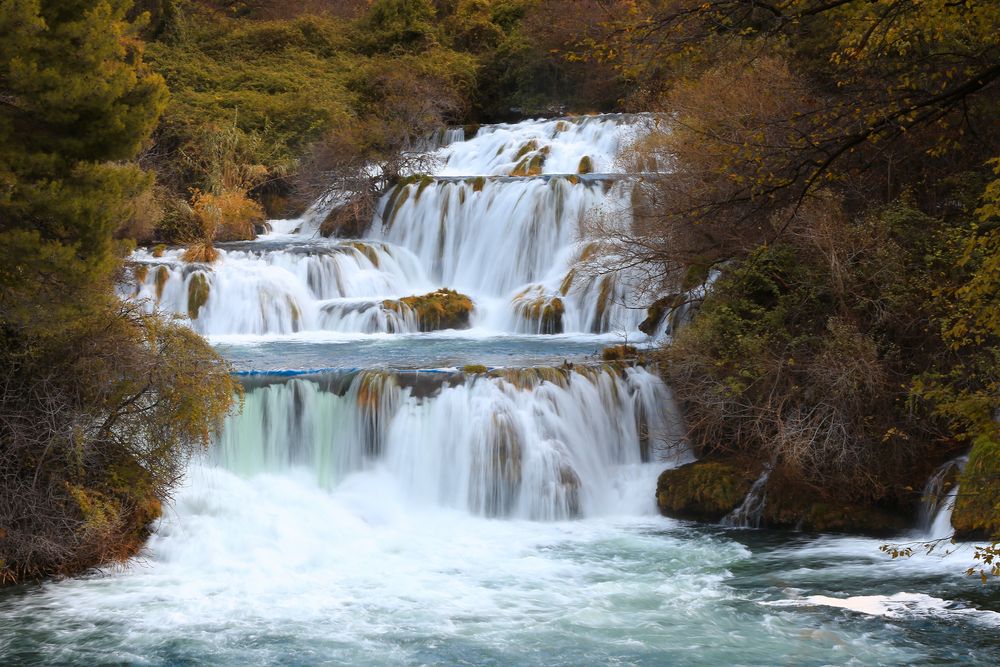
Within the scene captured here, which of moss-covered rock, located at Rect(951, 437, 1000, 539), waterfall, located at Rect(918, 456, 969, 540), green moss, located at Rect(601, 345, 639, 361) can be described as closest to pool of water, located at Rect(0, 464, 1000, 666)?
moss-covered rock, located at Rect(951, 437, 1000, 539)

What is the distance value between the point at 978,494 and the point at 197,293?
15147 mm

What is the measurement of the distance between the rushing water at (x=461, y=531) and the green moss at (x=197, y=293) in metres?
0.04

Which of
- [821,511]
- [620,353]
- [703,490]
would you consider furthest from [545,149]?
[821,511]

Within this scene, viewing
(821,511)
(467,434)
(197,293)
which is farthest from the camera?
(197,293)

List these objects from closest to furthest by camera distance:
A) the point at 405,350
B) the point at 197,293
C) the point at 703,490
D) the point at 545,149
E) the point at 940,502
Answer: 1. the point at 940,502
2. the point at 703,490
3. the point at 405,350
4. the point at 197,293
5. the point at 545,149

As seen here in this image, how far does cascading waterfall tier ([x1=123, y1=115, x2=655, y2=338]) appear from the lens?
61.8ft

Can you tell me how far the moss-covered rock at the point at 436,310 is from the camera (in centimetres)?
1927

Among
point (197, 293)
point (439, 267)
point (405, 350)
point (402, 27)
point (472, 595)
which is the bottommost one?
point (472, 595)

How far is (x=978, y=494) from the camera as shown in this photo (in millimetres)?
8188

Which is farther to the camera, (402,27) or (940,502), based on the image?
(402,27)

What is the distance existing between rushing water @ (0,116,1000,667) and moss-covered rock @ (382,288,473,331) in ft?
1.00

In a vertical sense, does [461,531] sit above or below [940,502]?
below

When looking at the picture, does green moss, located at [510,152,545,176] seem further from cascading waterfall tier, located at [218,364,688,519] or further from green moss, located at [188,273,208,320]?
cascading waterfall tier, located at [218,364,688,519]

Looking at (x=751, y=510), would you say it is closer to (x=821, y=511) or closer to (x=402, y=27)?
(x=821, y=511)
